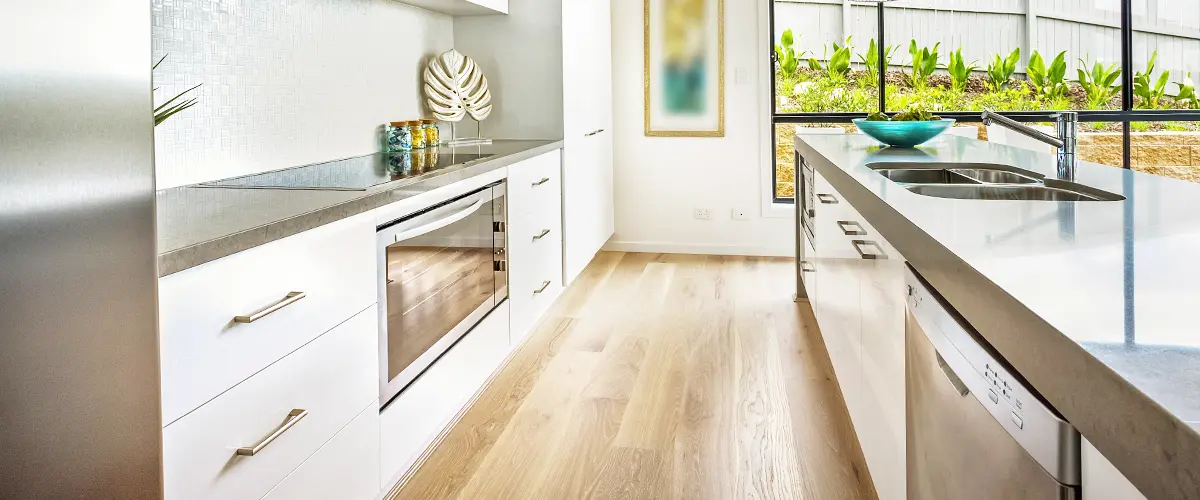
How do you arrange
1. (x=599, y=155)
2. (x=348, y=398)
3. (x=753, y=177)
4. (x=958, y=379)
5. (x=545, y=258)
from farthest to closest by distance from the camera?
(x=753, y=177)
(x=599, y=155)
(x=545, y=258)
(x=348, y=398)
(x=958, y=379)

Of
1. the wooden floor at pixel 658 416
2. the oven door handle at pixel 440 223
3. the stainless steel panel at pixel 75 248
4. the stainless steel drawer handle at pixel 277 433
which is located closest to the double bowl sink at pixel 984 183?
the wooden floor at pixel 658 416

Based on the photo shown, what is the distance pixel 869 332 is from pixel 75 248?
153cm

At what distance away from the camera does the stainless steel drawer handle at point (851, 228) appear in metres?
2.05

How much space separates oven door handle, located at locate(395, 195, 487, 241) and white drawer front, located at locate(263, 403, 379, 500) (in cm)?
41

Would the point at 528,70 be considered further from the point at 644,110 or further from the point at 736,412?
the point at 736,412

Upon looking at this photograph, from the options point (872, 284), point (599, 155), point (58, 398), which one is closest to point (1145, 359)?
point (58, 398)

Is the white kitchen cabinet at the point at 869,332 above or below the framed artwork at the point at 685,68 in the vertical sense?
below

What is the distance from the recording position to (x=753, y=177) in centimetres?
550

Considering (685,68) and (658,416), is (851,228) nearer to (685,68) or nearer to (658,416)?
(658,416)

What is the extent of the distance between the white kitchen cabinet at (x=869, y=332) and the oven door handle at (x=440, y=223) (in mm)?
1075

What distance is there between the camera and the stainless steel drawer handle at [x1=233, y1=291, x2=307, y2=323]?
1.39m

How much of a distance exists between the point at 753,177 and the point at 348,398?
13.3 feet

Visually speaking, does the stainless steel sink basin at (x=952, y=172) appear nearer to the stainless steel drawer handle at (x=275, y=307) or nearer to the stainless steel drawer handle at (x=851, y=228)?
the stainless steel drawer handle at (x=851, y=228)

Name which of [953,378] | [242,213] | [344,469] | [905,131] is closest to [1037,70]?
[905,131]
